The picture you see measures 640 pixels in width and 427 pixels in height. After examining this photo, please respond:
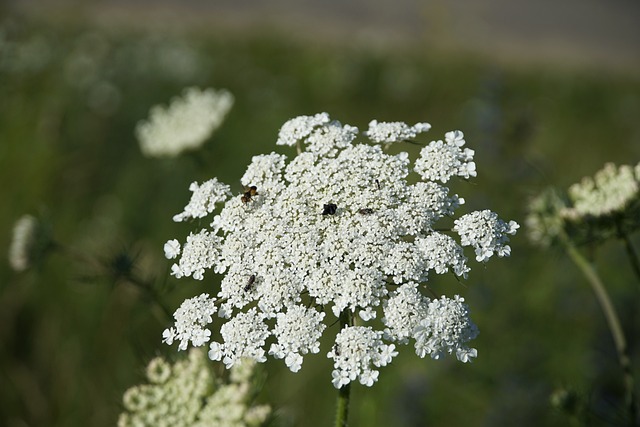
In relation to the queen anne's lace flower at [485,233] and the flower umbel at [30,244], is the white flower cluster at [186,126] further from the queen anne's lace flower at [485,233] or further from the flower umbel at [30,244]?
the queen anne's lace flower at [485,233]

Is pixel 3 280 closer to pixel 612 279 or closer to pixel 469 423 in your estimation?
pixel 469 423

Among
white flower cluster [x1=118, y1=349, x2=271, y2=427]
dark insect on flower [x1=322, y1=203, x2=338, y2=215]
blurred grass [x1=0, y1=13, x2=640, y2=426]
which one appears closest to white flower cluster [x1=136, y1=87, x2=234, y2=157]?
blurred grass [x1=0, y1=13, x2=640, y2=426]

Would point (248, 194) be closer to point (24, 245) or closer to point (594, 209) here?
point (594, 209)

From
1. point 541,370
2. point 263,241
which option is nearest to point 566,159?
point 541,370

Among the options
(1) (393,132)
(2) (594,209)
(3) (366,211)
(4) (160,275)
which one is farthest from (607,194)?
(4) (160,275)

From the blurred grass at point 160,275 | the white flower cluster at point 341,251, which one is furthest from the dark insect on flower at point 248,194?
the blurred grass at point 160,275
